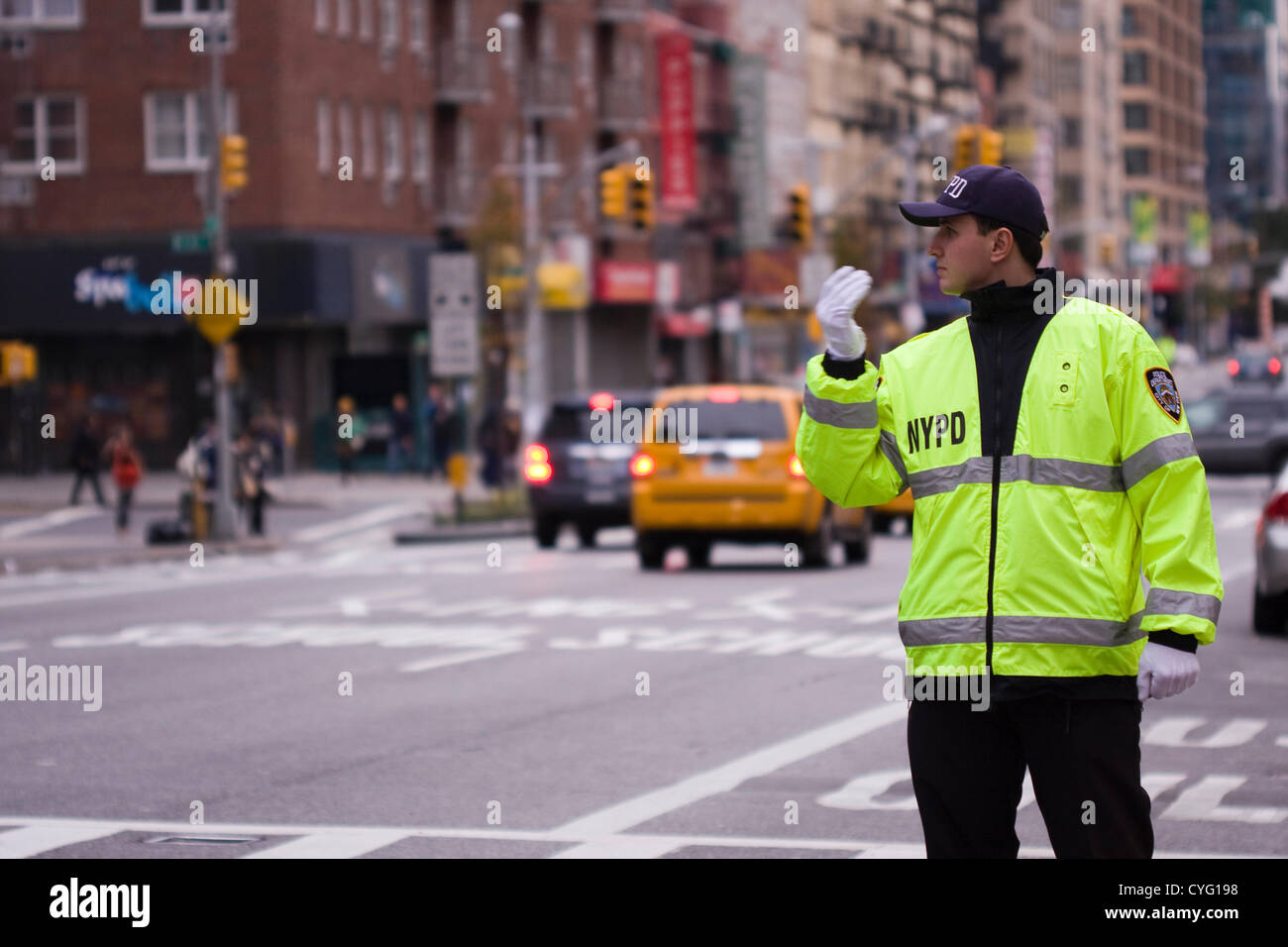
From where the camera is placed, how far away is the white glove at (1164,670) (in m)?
4.98

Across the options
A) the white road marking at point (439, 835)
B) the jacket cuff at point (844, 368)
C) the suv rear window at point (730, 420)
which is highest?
the jacket cuff at point (844, 368)

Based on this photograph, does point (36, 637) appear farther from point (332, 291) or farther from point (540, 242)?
point (540, 242)

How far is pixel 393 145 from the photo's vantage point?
57438mm

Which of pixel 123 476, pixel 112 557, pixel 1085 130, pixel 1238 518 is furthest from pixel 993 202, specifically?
pixel 1085 130

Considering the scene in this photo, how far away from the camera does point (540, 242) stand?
6406cm

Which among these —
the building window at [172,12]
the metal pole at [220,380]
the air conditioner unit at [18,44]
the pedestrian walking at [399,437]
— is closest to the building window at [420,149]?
the building window at [172,12]

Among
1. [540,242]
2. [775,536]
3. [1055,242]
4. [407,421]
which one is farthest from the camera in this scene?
[1055,242]

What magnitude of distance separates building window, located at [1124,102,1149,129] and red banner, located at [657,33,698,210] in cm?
8053

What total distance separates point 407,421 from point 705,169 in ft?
98.4

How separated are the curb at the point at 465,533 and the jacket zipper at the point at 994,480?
93.0ft

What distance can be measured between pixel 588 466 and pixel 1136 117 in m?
124

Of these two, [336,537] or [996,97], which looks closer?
[336,537]

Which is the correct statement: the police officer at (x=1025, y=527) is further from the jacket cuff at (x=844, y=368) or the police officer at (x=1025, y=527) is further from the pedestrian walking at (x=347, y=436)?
the pedestrian walking at (x=347, y=436)

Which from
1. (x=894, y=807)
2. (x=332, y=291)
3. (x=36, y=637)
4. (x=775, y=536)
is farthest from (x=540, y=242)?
(x=894, y=807)
